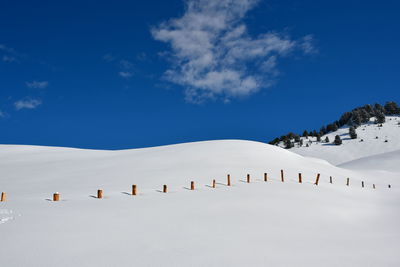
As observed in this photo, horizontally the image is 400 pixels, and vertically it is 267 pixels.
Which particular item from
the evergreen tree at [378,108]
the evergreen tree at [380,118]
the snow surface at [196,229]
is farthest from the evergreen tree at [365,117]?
the snow surface at [196,229]

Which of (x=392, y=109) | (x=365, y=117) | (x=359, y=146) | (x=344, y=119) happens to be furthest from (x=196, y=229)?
(x=392, y=109)

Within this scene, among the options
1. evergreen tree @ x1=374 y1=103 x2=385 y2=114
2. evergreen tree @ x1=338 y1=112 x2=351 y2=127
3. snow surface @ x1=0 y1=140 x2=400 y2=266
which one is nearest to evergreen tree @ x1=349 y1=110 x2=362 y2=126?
evergreen tree @ x1=338 y1=112 x2=351 y2=127

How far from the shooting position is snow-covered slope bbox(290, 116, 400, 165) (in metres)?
109

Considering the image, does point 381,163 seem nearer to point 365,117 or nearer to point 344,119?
point 365,117

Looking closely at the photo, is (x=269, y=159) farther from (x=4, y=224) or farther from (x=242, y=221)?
(x=4, y=224)

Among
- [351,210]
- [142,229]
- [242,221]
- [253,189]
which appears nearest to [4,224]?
[142,229]

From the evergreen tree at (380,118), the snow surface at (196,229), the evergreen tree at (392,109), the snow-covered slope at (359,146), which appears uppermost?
the evergreen tree at (392,109)

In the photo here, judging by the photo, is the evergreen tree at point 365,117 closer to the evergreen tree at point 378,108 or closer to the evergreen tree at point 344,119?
the evergreen tree at point 344,119

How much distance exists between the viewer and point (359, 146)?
11731 centimetres

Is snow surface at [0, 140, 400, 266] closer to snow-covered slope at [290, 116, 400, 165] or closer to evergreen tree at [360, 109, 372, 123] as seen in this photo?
snow-covered slope at [290, 116, 400, 165]

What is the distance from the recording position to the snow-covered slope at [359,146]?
10875 centimetres

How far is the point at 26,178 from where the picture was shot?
29.0 m

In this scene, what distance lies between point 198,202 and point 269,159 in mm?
27105

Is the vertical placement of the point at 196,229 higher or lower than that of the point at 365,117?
lower
